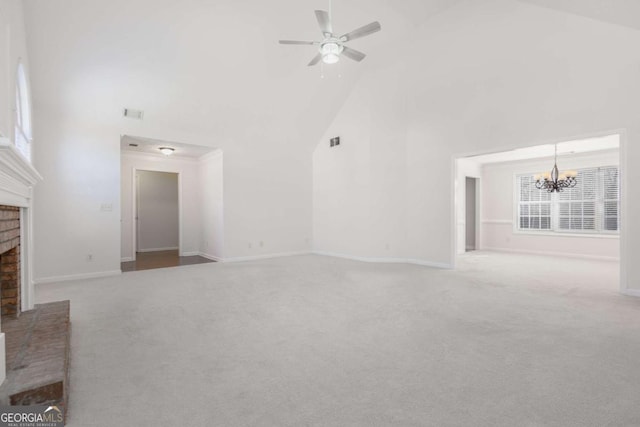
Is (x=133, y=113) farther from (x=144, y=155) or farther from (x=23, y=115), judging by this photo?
(x=144, y=155)

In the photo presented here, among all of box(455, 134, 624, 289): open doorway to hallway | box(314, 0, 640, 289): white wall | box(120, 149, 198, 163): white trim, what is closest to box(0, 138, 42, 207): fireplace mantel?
box(120, 149, 198, 163): white trim

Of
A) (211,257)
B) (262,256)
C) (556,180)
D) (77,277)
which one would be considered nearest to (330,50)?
(262,256)

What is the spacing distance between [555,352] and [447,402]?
1.20m

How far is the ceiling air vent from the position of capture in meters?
Result: 5.33

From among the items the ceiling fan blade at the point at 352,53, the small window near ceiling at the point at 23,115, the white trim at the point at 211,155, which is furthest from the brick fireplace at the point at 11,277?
the white trim at the point at 211,155

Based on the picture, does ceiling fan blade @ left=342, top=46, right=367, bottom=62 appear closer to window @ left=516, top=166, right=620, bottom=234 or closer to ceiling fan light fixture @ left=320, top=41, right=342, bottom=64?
ceiling fan light fixture @ left=320, top=41, right=342, bottom=64

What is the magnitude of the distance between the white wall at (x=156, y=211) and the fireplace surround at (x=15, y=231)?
6125mm

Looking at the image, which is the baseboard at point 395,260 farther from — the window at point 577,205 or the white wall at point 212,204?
the window at point 577,205

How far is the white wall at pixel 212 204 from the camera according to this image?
6.86 meters

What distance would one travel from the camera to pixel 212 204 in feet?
24.0

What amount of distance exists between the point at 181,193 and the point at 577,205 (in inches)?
386

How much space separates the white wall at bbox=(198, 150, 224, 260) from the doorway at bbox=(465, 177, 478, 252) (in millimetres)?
7038

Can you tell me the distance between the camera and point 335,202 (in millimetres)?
7570

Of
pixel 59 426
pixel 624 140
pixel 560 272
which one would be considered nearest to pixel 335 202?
pixel 560 272
